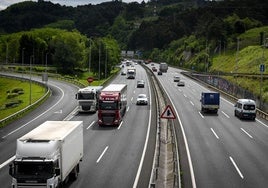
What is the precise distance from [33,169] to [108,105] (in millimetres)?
24868

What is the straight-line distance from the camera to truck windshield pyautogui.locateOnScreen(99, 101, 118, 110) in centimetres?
4547

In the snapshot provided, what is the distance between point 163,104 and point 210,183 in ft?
119

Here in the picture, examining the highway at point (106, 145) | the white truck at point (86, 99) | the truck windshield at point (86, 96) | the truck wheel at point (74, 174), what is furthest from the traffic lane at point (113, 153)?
the truck windshield at point (86, 96)

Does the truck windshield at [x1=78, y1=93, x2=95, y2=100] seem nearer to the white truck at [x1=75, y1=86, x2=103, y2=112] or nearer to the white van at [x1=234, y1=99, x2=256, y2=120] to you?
the white truck at [x1=75, y1=86, x2=103, y2=112]

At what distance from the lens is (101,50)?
132625mm

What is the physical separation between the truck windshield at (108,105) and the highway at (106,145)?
217 cm

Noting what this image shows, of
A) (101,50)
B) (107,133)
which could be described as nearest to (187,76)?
(101,50)

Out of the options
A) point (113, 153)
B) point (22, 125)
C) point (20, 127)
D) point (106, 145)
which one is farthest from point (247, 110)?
point (20, 127)

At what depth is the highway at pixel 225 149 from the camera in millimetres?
26562

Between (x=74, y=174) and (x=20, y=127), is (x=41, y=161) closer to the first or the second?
(x=74, y=174)

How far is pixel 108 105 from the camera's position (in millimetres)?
45500

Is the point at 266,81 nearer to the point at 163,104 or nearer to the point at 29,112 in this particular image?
the point at 163,104

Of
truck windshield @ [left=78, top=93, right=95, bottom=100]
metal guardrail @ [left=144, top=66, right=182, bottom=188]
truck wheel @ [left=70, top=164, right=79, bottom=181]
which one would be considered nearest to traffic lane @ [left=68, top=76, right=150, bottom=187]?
truck wheel @ [left=70, top=164, right=79, bottom=181]

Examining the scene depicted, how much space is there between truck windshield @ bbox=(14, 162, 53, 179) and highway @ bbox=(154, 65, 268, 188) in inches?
342
